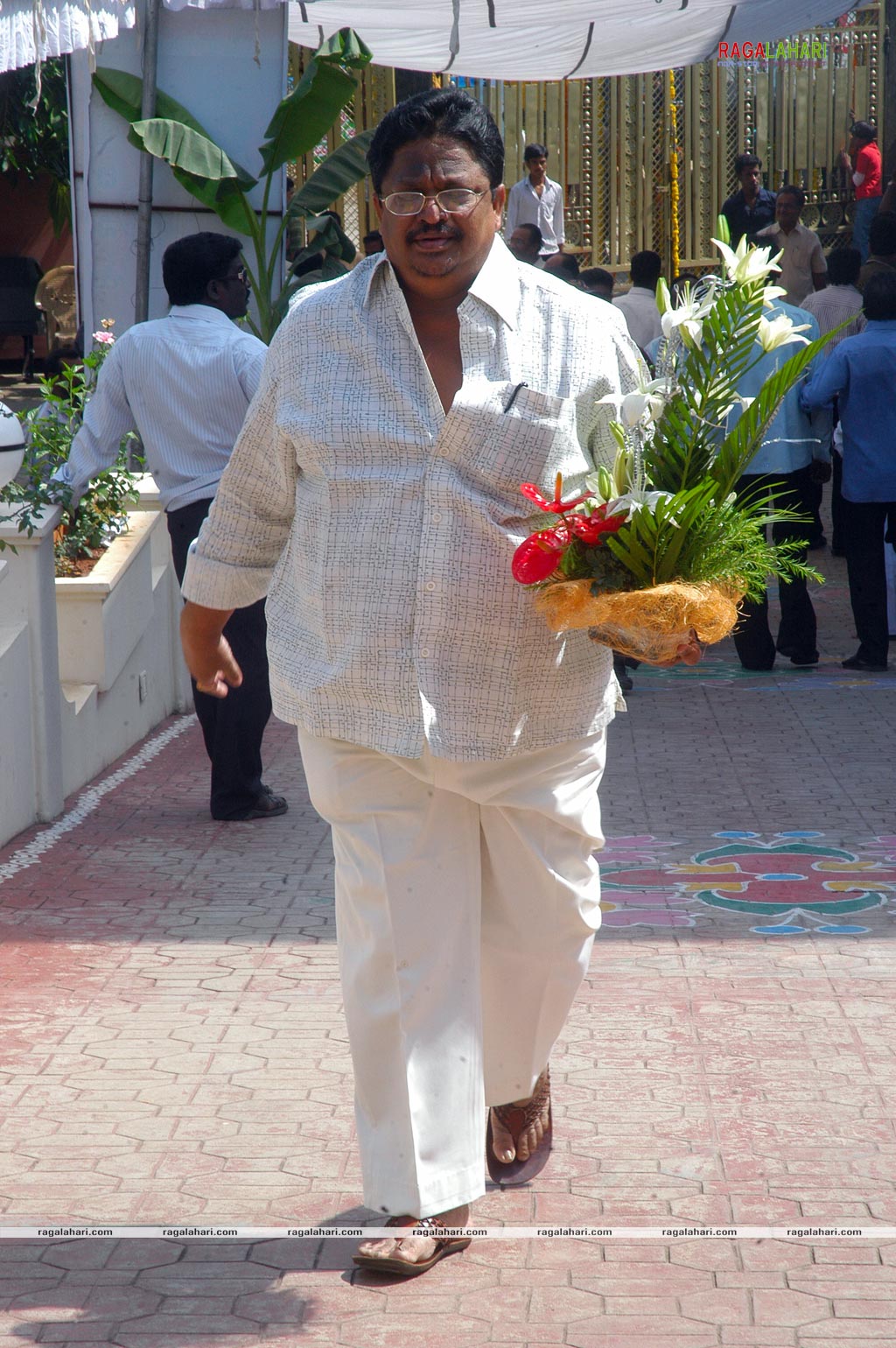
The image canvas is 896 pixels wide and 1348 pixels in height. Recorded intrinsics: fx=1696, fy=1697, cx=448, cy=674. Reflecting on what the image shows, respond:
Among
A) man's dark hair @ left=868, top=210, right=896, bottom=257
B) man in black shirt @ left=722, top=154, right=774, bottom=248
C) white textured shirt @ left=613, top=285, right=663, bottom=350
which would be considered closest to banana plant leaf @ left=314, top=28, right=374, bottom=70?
white textured shirt @ left=613, top=285, right=663, bottom=350

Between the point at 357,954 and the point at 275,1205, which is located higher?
the point at 357,954

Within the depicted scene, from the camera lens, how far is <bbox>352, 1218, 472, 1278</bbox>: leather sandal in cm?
310

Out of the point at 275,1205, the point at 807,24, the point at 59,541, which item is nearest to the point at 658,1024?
the point at 275,1205

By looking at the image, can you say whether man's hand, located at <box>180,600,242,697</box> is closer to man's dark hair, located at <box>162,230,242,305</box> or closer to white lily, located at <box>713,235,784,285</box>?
white lily, located at <box>713,235,784,285</box>

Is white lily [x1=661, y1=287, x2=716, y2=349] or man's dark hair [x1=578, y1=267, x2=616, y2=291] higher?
man's dark hair [x1=578, y1=267, x2=616, y2=291]

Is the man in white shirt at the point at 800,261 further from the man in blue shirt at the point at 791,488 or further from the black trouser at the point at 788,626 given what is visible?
the black trouser at the point at 788,626

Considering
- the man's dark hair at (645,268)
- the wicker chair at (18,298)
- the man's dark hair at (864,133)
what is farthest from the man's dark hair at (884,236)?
the wicker chair at (18,298)

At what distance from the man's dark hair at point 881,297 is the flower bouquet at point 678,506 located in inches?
254

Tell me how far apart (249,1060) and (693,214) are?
677 inches

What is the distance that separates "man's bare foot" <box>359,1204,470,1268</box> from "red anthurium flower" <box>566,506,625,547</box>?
49.7 inches

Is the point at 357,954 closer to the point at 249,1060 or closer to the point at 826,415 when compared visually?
the point at 249,1060

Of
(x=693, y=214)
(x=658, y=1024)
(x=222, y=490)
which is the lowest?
(x=658, y=1024)

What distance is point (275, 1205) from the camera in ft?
11.4

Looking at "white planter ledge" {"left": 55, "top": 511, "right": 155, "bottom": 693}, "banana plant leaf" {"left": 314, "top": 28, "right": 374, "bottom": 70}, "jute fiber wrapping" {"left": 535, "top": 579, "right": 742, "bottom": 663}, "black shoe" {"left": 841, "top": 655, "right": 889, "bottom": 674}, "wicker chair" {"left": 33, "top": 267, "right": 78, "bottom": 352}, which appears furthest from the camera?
"wicker chair" {"left": 33, "top": 267, "right": 78, "bottom": 352}
